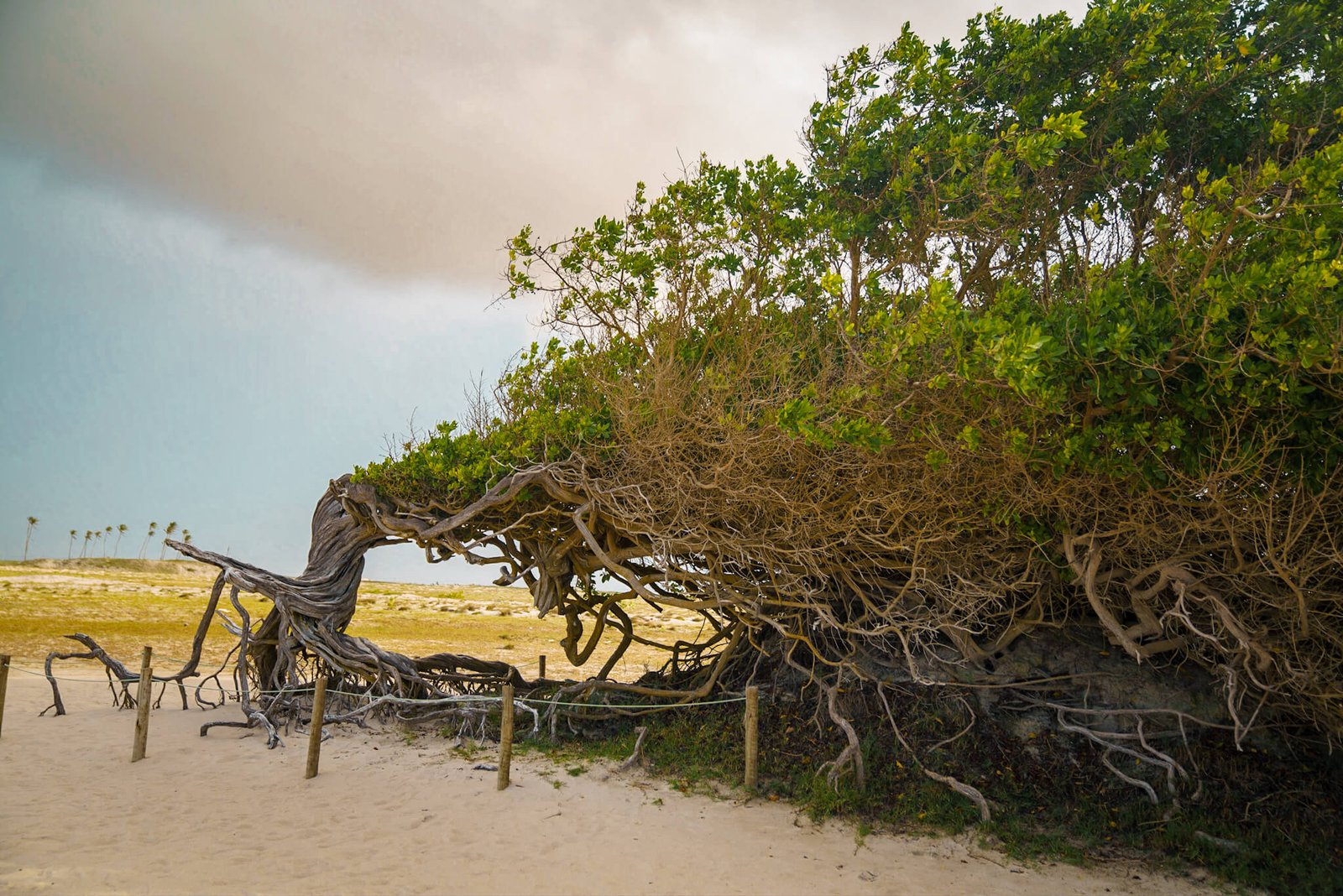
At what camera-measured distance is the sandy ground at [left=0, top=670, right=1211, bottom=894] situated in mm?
6582

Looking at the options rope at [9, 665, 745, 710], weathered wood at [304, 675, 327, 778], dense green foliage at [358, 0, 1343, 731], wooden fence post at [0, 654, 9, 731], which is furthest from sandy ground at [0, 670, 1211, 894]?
dense green foliage at [358, 0, 1343, 731]

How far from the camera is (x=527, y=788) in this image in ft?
29.3

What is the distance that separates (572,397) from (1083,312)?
609 cm

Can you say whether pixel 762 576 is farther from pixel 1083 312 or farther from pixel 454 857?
pixel 1083 312

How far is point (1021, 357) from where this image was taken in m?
4.93

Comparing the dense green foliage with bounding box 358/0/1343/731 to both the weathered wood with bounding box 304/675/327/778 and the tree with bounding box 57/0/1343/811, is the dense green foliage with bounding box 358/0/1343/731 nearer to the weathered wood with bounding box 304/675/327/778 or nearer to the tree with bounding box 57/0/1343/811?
the tree with bounding box 57/0/1343/811

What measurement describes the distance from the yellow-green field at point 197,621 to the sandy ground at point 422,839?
470 centimetres

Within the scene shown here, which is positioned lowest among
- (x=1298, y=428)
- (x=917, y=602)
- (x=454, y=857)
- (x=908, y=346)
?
(x=454, y=857)

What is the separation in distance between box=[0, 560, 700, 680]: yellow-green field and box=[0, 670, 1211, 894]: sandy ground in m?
4.70

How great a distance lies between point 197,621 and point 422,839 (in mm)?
29974

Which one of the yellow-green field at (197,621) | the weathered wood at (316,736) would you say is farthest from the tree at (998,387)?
the yellow-green field at (197,621)

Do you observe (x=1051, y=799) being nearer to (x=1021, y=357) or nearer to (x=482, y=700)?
(x=1021, y=357)

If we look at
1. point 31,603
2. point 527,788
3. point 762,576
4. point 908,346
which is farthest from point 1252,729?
point 31,603

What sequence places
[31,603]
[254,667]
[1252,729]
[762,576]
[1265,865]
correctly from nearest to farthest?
[1265,865] < [1252,729] < [762,576] < [254,667] < [31,603]
